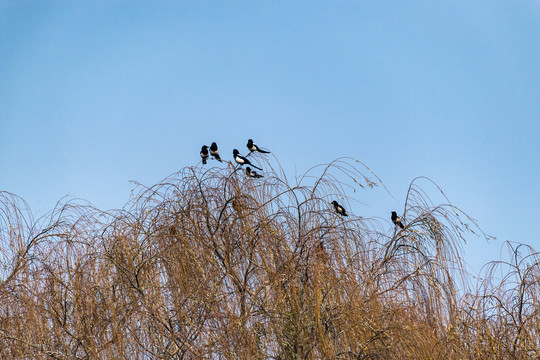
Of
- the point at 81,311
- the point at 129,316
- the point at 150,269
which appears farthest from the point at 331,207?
the point at 81,311

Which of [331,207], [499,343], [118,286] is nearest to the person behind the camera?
[499,343]

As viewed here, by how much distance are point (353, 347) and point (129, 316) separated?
2.11 metres

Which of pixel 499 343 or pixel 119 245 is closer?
pixel 499 343

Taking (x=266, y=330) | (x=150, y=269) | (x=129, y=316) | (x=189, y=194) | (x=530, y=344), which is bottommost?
(x=530, y=344)

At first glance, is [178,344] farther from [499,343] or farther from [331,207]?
[499,343]

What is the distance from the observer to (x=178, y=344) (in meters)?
5.33

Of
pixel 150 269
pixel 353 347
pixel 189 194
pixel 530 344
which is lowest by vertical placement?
pixel 530 344

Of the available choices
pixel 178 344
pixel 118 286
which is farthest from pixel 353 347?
pixel 118 286

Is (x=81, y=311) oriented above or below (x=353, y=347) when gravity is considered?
above

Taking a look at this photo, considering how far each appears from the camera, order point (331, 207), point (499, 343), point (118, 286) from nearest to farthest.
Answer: point (499, 343) → point (331, 207) → point (118, 286)

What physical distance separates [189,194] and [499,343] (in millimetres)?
3017

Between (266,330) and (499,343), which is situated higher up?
(266,330)

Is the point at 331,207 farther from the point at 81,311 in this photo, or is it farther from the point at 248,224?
the point at 81,311

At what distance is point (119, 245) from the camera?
5.81 metres
